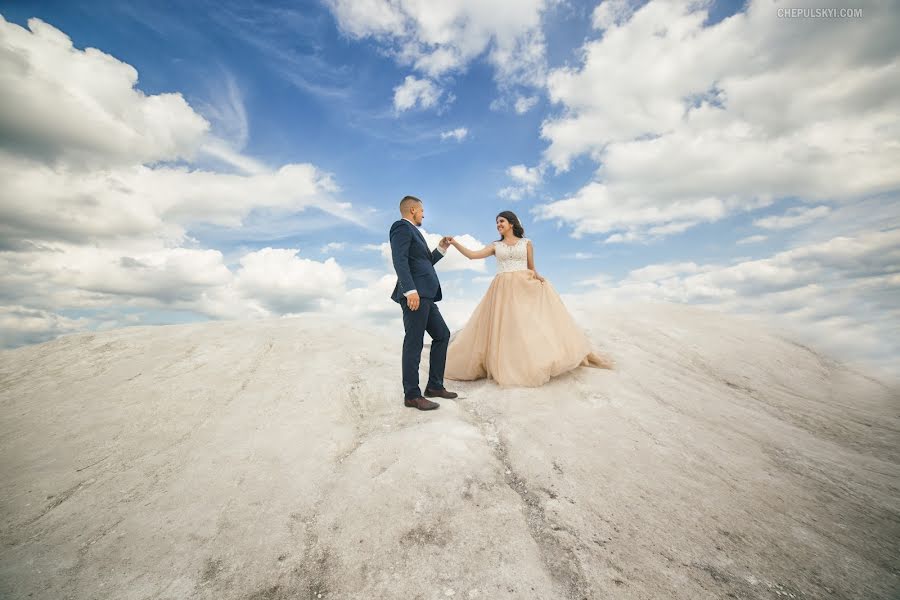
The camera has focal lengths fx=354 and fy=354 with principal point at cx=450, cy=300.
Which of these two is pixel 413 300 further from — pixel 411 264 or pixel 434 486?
pixel 434 486

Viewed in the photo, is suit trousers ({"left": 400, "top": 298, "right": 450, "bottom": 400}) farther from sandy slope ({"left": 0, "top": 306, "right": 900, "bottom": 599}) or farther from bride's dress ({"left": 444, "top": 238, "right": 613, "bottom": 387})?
bride's dress ({"left": 444, "top": 238, "right": 613, "bottom": 387})

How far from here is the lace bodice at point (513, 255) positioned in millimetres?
6449

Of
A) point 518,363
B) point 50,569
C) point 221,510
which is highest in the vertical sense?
point 518,363

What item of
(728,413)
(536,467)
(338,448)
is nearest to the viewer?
(536,467)

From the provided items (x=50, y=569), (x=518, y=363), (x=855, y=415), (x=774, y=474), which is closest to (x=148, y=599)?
(x=50, y=569)

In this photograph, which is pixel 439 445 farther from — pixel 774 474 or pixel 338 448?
pixel 774 474

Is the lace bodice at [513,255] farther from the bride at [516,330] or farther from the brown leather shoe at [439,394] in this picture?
the brown leather shoe at [439,394]

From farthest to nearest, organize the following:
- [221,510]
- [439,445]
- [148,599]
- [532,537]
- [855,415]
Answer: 1. [855,415]
2. [439,445]
3. [221,510]
4. [532,537]
5. [148,599]

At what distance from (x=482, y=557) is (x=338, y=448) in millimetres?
2083

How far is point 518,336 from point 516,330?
0.41 feet

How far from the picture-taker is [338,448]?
157 inches

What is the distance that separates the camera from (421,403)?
475cm

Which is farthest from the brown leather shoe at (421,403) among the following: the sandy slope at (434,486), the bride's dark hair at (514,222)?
the bride's dark hair at (514,222)

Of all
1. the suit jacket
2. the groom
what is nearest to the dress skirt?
the groom
